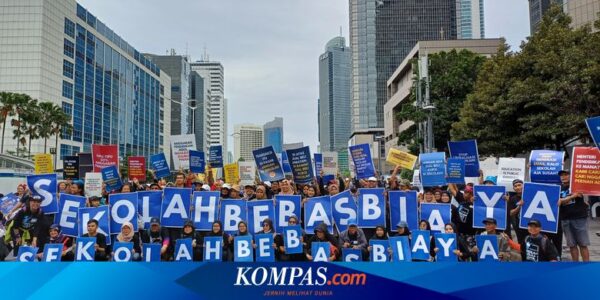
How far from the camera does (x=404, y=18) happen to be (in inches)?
5541

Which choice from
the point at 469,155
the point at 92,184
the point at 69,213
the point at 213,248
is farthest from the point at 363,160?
the point at 92,184

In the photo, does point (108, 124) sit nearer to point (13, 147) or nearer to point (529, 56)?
point (13, 147)

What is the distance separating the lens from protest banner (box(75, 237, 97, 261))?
781cm

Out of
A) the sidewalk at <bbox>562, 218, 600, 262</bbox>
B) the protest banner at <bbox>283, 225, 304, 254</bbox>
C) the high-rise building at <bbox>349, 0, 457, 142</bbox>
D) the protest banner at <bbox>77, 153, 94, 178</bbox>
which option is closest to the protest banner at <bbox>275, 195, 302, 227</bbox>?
the protest banner at <bbox>283, 225, 304, 254</bbox>

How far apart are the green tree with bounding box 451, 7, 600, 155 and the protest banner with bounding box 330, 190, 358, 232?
14433 mm

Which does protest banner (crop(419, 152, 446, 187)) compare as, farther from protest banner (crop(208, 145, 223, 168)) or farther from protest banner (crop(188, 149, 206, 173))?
protest banner (crop(208, 145, 223, 168))

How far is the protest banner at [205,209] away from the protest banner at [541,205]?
5317 mm

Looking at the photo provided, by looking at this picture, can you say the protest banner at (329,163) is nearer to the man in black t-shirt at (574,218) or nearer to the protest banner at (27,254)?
the man in black t-shirt at (574,218)

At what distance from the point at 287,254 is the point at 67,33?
8245 centimetres

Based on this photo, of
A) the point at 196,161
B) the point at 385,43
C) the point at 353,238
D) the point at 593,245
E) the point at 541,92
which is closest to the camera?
the point at 353,238

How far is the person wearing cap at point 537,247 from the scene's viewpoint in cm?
728

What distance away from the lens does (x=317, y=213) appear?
8617mm

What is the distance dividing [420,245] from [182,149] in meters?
9.71

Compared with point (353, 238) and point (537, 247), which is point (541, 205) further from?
point (353, 238)
